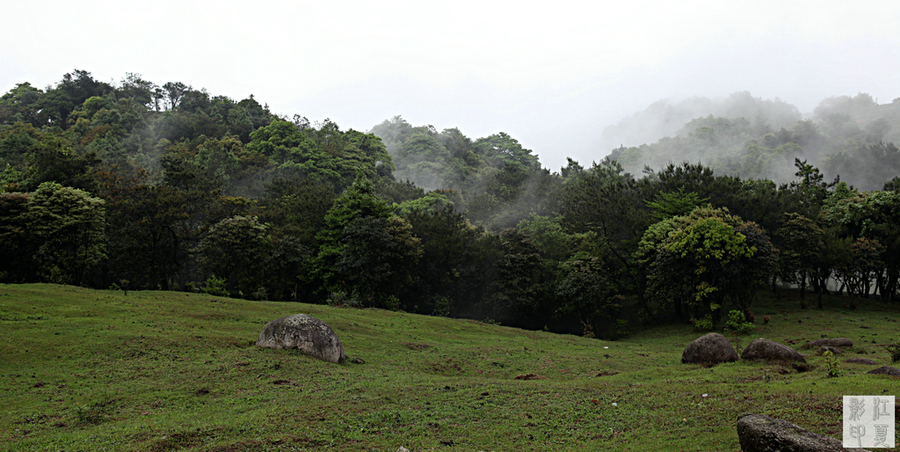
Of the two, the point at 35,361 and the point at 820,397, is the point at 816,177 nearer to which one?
the point at 820,397

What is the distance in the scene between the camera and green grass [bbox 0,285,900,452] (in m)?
10.6

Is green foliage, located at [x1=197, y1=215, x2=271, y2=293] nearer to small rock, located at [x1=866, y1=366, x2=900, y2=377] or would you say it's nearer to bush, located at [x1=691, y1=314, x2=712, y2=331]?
bush, located at [x1=691, y1=314, x2=712, y2=331]

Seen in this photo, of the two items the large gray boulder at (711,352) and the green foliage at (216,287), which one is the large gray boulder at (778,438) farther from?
the green foliage at (216,287)

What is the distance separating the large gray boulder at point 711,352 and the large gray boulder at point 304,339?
15575 millimetres

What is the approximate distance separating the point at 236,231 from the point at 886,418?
4213 cm

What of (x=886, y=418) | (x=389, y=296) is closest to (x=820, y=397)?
(x=886, y=418)

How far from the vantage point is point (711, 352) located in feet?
67.8

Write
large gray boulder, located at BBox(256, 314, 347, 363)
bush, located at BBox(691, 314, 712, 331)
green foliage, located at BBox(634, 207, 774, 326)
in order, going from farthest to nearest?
bush, located at BBox(691, 314, 712, 331) → green foliage, located at BBox(634, 207, 774, 326) → large gray boulder, located at BBox(256, 314, 347, 363)

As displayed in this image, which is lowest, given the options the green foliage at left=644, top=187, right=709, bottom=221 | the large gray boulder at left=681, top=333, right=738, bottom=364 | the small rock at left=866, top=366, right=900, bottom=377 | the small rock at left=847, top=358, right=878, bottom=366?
the large gray boulder at left=681, top=333, right=738, bottom=364

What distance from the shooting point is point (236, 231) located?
4131cm

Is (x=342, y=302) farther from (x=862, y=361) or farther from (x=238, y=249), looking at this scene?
(x=862, y=361)

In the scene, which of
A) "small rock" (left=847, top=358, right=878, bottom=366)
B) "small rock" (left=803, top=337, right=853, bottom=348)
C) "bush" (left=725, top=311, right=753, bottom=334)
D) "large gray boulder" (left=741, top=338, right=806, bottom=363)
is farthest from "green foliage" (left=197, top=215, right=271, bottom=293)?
"small rock" (left=847, top=358, right=878, bottom=366)

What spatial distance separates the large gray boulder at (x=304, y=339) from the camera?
20031mm

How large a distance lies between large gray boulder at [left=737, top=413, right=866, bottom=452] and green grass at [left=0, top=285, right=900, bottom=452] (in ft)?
4.80
